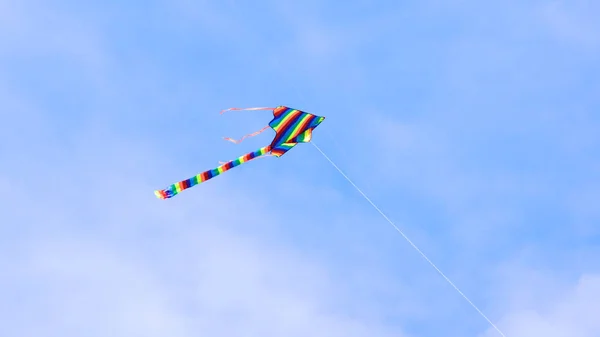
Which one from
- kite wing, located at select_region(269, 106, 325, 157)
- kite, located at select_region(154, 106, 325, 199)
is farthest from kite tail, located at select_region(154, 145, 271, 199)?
kite wing, located at select_region(269, 106, 325, 157)

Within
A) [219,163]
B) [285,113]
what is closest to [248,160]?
[219,163]

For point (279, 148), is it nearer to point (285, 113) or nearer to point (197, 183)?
point (285, 113)

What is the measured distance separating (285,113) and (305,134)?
1.16 meters

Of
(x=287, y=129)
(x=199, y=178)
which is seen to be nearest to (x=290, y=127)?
(x=287, y=129)

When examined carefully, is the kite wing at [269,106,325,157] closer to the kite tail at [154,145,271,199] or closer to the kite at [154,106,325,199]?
the kite at [154,106,325,199]

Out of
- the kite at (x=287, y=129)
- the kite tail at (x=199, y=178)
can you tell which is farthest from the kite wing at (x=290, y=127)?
the kite tail at (x=199, y=178)

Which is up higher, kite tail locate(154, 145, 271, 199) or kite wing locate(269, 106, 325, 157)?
kite wing locate(269, 106, 325, 157)

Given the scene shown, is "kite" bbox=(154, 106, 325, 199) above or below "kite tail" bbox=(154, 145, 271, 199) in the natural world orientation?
above

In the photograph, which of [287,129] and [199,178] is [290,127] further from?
[199,178]

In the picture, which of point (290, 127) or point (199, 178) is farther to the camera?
point (290, 127)

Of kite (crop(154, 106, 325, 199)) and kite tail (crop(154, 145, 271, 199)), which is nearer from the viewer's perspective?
kite tail (crop(154, 145, 271, 199))

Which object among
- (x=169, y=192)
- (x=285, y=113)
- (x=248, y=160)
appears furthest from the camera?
(x=285, y=113)

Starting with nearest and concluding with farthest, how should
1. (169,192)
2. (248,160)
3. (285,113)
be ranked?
(169,192) → (248,160) → (285,113)

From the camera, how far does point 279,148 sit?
21.8 meters
